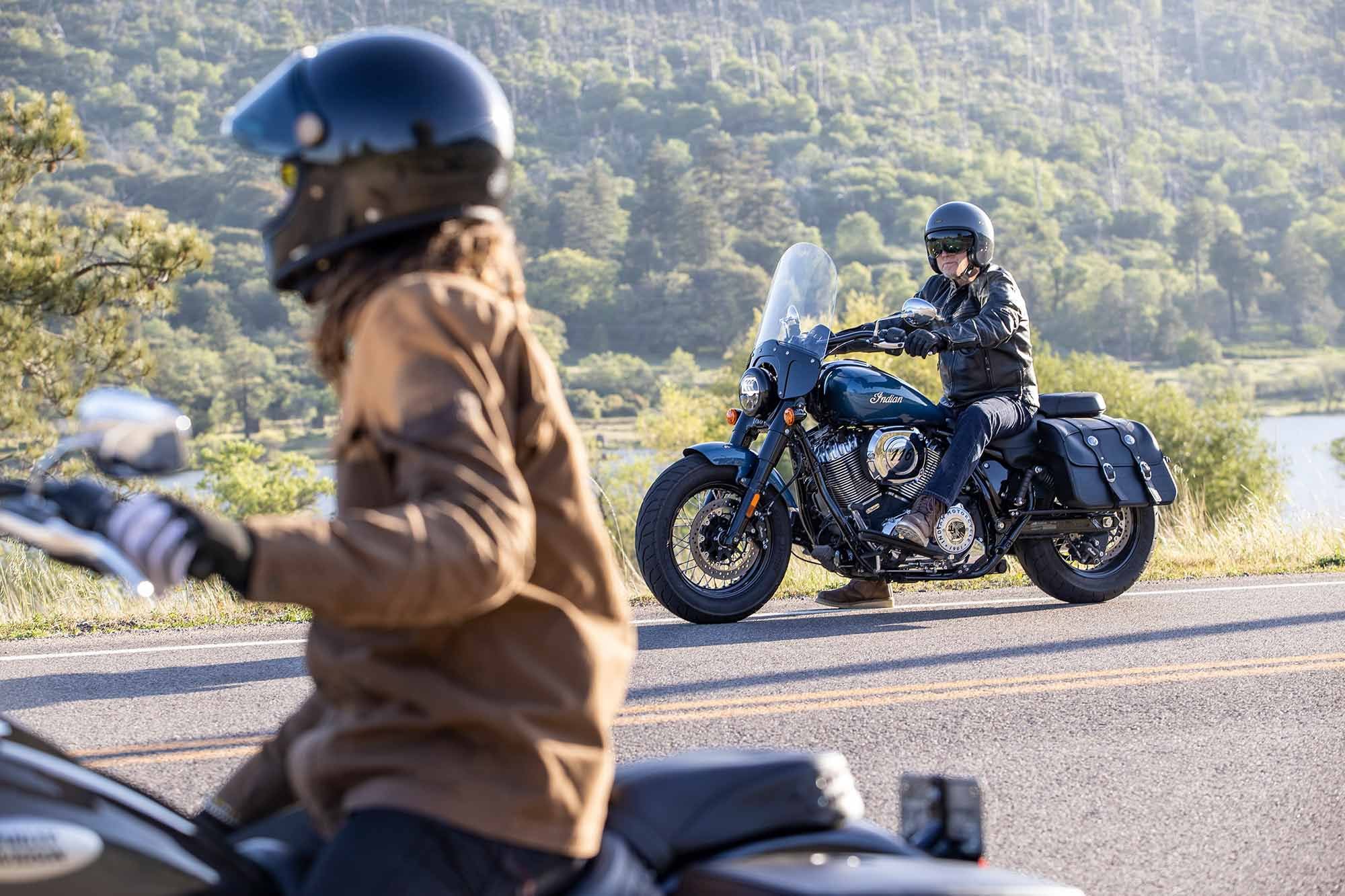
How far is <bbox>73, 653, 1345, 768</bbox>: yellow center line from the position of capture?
16.2ft

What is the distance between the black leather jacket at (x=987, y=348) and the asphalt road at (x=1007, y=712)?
129cm

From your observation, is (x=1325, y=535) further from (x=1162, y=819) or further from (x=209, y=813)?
(x=209, y=813)

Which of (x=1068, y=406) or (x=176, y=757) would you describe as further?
(x=1068, y=406)

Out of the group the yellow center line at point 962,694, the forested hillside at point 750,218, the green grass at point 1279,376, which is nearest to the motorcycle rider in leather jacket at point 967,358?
the yellow center line at point 962,694

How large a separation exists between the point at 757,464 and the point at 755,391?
16.9 inches

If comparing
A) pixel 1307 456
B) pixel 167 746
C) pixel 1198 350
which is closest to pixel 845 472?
pixel 167 746

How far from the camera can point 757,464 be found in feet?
25.3

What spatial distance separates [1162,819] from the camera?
4.29m

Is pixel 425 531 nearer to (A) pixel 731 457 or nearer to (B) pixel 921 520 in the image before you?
(A) pixel 731 457

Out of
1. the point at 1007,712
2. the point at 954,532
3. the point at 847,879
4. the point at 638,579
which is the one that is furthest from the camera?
the point at 638,579

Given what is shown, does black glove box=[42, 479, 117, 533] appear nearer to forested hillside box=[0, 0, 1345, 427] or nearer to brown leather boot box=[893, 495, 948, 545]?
brown leather boot box=[893, 495, 948, 545]

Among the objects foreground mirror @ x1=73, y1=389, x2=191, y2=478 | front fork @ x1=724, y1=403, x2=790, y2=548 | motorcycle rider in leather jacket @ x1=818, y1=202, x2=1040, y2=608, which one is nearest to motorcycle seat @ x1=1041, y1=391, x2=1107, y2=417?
motorcycle rider in leather jacket @ x1=818, y1=202, x2=1040, y2=608

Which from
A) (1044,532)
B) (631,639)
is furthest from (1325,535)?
(631,639)

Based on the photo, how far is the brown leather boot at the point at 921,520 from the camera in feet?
25.6
